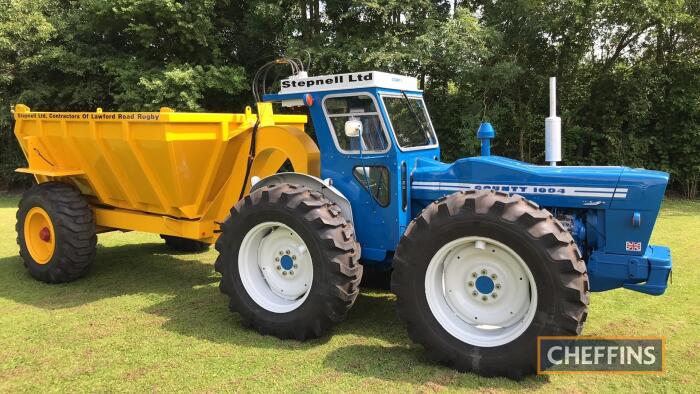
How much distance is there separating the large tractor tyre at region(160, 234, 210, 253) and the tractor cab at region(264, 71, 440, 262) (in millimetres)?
3537

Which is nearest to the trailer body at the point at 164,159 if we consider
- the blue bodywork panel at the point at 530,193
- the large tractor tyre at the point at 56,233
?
the large tractor tyre at the point at 56,233

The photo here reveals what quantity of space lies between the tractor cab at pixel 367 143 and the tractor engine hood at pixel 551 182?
25cm

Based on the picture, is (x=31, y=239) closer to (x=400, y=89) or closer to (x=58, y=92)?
(x=400, y=89)

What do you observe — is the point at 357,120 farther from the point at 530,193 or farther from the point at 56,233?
the point at 56,233

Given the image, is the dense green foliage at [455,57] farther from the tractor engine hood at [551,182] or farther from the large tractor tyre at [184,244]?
the tractor engine hood at [551,182]

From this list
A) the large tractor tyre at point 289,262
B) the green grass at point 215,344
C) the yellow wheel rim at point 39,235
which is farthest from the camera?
the yellow wheel rim at point 39,235

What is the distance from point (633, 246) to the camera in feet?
12.1

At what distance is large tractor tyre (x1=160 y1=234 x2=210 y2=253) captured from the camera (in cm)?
738

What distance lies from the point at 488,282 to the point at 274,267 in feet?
6.09

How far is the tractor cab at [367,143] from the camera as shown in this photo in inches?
170

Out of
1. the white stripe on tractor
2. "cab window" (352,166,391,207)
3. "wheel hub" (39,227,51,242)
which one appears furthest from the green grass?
the white stripe on tractor

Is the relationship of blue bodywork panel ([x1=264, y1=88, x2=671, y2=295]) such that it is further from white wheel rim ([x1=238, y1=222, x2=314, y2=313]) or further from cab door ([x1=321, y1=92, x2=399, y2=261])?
white wheel rim ([x1=238, y1=222, x2=314, y2=313])

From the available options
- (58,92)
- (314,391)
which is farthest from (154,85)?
(314,391)

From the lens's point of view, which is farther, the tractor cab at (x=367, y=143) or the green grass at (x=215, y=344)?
the tractor cab at (x=367, y=143)
